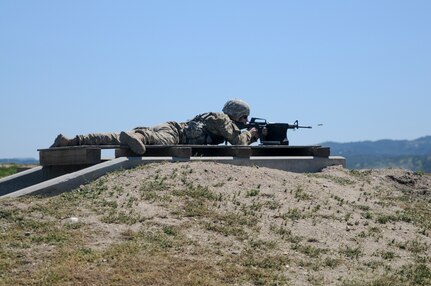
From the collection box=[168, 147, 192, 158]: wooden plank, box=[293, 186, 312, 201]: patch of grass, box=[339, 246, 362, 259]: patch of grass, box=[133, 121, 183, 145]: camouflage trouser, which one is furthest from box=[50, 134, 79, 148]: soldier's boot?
box=[339, 246, 362, 259]: patch of grass

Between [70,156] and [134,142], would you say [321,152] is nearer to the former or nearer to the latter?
[134,142]

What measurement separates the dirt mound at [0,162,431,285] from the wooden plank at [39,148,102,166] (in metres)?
1.29

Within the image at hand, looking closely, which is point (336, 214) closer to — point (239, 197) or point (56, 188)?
point (239, 197)

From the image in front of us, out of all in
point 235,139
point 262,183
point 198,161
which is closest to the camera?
point 262,183

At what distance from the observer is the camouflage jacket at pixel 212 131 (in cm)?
1584

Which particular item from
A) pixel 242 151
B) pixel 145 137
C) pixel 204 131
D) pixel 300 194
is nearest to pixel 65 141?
pixel 145 137

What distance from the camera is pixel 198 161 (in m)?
13.8

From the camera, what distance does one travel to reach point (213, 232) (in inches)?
410

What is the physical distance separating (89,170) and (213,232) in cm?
323

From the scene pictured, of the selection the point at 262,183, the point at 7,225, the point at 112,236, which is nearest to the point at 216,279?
the point at 112,236

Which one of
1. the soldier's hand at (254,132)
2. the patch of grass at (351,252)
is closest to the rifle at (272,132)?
the soldier's hand at (254,132)

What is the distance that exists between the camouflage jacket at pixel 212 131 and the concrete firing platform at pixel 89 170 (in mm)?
1051

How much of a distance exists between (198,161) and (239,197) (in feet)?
6.39

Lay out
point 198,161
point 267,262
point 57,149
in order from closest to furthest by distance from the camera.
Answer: point 267,262, point 198,161, point 57,149
